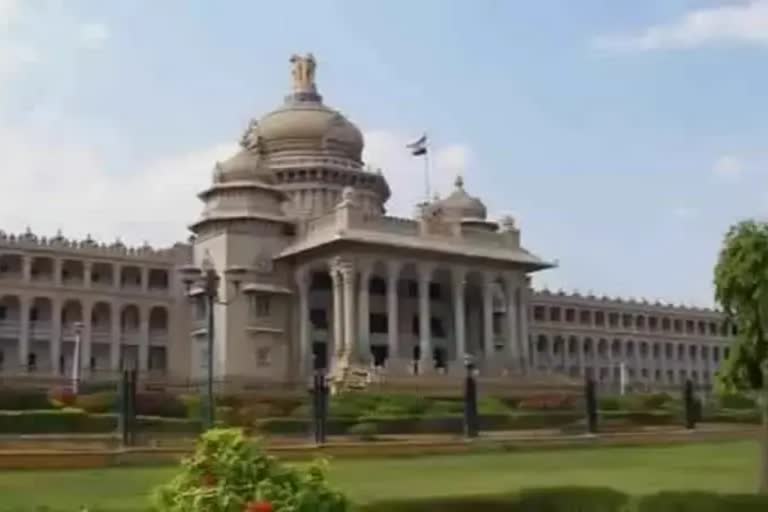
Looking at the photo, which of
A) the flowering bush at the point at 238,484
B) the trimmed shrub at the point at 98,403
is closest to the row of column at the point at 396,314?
the trimmed shrub at the point at 98,403

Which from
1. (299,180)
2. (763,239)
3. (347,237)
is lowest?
(763,239)

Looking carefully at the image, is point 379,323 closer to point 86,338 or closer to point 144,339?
point 144,339

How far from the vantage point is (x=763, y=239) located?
1520cm

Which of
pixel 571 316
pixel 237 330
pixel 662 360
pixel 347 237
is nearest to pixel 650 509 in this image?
pixel 347 237

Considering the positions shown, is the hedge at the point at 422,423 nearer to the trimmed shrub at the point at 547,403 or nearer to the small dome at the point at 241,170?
the trimmed shrub at the point at 547,403

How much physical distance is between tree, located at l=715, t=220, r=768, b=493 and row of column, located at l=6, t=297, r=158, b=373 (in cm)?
4398

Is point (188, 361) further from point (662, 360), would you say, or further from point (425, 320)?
point (662, 360)

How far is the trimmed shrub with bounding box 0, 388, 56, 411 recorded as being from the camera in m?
30.7

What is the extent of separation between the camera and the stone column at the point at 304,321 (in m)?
54.6

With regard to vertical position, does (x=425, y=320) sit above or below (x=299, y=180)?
below

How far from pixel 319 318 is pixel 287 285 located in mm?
2539

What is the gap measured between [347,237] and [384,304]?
22.0 feet

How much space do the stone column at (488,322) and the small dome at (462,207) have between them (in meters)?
9.71

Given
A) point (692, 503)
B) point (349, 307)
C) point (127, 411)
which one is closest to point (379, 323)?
point (349, 307)
